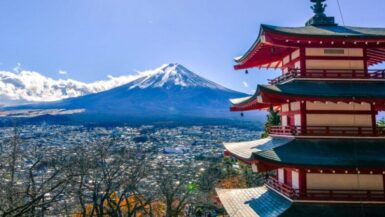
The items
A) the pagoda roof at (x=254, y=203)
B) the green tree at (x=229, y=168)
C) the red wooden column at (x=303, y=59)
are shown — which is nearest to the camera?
the pagoda roof at (x=254, y=203)

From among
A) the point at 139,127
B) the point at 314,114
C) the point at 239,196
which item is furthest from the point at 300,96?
the point at 139,127

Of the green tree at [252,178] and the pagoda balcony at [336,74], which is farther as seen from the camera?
the green tree at [252,178]

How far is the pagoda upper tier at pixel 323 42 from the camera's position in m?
13.6

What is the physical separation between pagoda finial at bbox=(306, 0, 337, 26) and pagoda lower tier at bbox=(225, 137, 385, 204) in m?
5.07

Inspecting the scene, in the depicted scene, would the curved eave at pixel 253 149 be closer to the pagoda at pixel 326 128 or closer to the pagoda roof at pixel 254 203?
the pagoda at pixel 326 128

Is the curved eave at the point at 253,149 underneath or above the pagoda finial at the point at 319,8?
underneath

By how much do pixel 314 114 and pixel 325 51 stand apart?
7.81ft

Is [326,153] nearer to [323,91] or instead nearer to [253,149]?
[323,91]

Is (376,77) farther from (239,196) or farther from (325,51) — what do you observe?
(239,196)

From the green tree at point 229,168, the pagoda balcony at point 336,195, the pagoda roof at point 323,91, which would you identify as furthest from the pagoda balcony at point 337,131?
the green tree at point 229,168

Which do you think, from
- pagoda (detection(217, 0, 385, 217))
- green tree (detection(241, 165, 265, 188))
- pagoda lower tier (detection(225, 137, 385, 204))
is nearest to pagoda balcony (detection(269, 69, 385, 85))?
pagoda (detection(217, 0, 385, 217))

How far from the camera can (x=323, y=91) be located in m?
13.4

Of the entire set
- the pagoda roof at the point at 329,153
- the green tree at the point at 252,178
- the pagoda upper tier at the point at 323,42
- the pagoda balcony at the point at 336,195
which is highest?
the pagoda upper tier at the point at 323,42

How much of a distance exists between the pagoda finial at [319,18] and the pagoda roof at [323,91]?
10.3 ft
